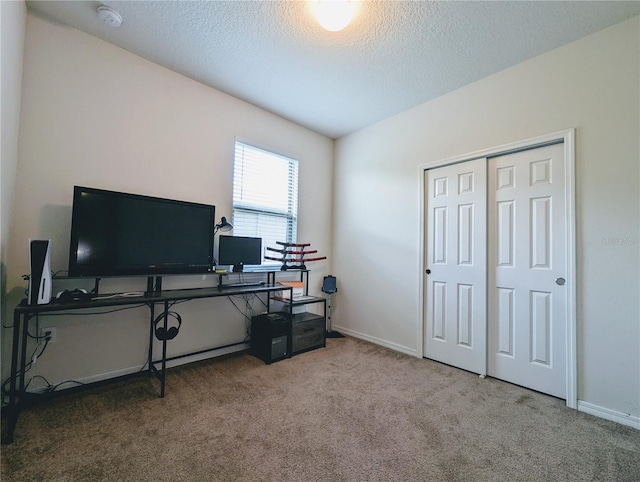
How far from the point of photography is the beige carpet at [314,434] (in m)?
1.45

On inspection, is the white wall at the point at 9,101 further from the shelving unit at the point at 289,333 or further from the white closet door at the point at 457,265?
the white closet door at the point at 457,265

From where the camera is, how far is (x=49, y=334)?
6.84 ft

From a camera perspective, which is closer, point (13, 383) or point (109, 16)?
point (13, 383)

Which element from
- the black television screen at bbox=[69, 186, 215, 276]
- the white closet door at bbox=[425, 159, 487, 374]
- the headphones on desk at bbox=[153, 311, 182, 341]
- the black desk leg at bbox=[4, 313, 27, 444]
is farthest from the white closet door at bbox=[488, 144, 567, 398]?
the black desk leg at bbox=[4, 313, 27, 444]

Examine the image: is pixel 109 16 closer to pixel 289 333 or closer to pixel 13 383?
pixel 13 383

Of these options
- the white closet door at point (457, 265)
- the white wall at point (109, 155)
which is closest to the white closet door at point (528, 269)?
the white closet door at point (457, 265)

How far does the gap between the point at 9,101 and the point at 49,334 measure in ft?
5.34

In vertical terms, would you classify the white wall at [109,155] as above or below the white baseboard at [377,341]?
above

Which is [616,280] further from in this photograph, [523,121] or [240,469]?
[240,469]

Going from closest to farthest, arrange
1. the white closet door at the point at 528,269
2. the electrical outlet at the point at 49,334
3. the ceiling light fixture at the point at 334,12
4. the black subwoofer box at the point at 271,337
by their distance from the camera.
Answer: the ceiling light fixture at the point at 334,12
the electrical outlet at the point at 49,334
the white closet door at the point at 528,269
the black subwoofer box at the point at 271,337

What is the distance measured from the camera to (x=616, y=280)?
6.52 ft

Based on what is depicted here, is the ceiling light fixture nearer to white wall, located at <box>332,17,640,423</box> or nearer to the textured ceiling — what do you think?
the textured ceiling

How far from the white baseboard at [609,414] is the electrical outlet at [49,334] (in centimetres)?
402

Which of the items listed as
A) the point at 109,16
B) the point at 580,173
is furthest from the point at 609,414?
the point at 109,16
